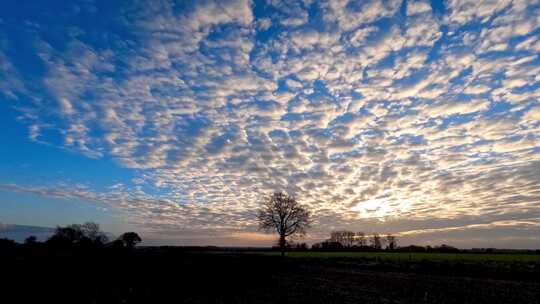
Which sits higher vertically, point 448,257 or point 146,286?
point 448,257

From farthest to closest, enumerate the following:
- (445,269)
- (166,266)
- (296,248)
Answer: (296,248) < (445,269) < (166,266)

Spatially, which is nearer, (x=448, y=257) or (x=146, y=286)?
(x=146, y=286)

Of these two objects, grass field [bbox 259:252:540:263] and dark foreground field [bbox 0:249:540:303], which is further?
grass field [bbox 259:252:540:263]

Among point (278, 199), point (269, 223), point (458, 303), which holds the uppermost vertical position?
point (278, 199)

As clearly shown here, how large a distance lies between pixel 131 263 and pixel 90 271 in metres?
5.36

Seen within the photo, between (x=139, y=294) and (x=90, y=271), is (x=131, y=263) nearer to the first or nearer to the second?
(x=90, y=271)

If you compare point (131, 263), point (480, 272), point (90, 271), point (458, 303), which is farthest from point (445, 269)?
point (90, 271)

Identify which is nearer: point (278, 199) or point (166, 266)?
point (166, 266)

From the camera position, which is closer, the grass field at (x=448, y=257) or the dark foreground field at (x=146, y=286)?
the dark foreground field at (x=146, y=286)

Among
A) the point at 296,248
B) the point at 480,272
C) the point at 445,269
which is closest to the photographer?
the point at 480,272

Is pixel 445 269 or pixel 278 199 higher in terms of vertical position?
pixel 278 199

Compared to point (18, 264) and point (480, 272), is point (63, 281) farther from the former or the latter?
point (480, 272)

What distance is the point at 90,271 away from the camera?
67.7 ft

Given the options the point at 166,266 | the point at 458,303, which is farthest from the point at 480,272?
the point at 166,266
